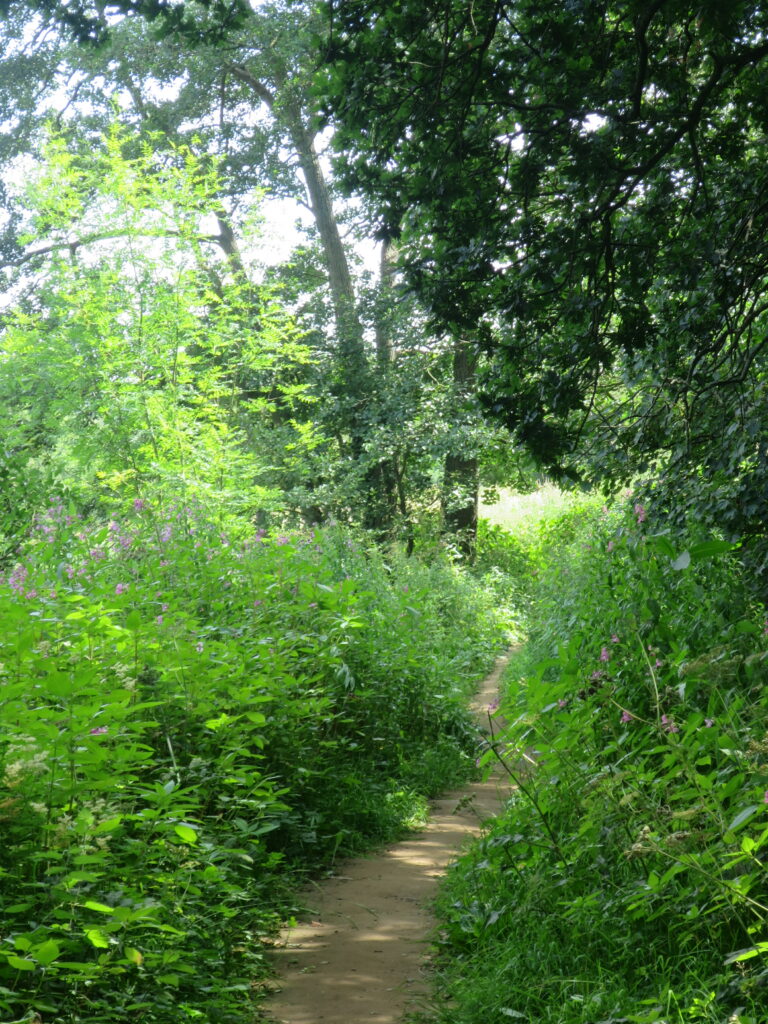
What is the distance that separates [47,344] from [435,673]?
563 centimetres

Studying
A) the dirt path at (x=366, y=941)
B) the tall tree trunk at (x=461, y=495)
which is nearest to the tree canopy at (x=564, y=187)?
the dirt path at (x=366, y=941)

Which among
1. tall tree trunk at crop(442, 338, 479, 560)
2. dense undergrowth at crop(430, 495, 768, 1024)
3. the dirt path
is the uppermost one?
tall tree trunk at crop(442, 338, 479, 560)

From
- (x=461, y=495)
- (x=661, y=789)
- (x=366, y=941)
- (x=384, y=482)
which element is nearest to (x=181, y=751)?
(x=366, y=941)

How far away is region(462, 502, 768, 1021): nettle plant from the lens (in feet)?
10.2

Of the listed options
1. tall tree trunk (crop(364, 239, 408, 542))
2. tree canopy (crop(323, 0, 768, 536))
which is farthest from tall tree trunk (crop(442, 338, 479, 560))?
tree canopy (crop(323, 0, 768, 536))

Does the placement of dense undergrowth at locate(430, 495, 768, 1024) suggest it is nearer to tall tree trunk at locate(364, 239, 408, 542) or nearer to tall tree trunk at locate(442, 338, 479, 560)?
tall tree trunk at locate(364, 239, 408, 542)

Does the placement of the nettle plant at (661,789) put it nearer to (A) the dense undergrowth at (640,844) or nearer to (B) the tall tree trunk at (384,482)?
(A) the dense undergrowth at (640,844)

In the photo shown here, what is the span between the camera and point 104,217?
439 inches

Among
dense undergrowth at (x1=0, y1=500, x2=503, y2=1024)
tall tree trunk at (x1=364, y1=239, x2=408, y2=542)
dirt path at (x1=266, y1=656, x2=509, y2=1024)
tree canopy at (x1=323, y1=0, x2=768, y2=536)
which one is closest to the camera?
dense undergrowth at (x1=0, y1=500, x2=503, y2=1024)

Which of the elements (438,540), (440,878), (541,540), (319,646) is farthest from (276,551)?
(541,540)

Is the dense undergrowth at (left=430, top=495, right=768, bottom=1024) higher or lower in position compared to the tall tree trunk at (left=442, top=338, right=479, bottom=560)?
lower

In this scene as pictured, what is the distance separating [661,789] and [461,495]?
535 inches

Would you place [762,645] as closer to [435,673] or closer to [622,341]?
[622,341]

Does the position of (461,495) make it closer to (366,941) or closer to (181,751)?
(181,751)
